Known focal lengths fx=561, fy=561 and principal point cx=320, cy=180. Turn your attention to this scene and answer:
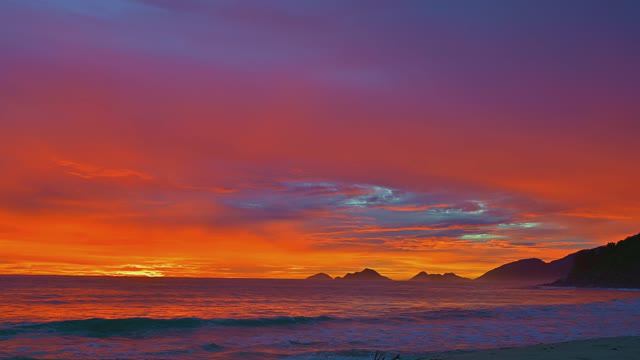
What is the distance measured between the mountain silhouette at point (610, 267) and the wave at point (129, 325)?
140486 millimetres

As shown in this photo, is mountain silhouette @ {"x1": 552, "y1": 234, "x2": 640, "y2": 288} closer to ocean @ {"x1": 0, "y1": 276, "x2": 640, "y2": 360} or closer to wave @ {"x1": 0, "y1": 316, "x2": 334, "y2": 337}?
ocean @ {"x1": 0, "y1": 276, "x2": 640, "y2": 360}

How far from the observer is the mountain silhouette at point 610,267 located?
158 metres

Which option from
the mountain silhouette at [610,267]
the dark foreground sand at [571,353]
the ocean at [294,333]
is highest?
the mountain silhouette at [610,267]

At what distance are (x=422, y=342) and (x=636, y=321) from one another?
1997cm

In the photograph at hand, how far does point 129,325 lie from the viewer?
39.6 meters

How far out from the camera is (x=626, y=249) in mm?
169125

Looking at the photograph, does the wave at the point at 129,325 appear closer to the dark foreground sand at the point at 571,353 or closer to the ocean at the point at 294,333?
the ocean at the point at 294,333

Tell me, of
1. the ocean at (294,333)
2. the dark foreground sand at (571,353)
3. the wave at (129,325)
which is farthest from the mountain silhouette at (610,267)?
the dark foreground sand at (571,353)

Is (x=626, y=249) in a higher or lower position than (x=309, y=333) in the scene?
higher

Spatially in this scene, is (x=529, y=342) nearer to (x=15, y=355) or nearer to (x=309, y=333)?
(x=309, y=333)

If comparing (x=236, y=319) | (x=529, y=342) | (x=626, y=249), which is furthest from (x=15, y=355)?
(x=626, y=249)

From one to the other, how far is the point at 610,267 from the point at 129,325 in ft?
542

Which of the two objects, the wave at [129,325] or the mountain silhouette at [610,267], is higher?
the mountain silhouette at [610,267]

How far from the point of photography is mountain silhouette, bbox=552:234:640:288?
158375 millimetres
